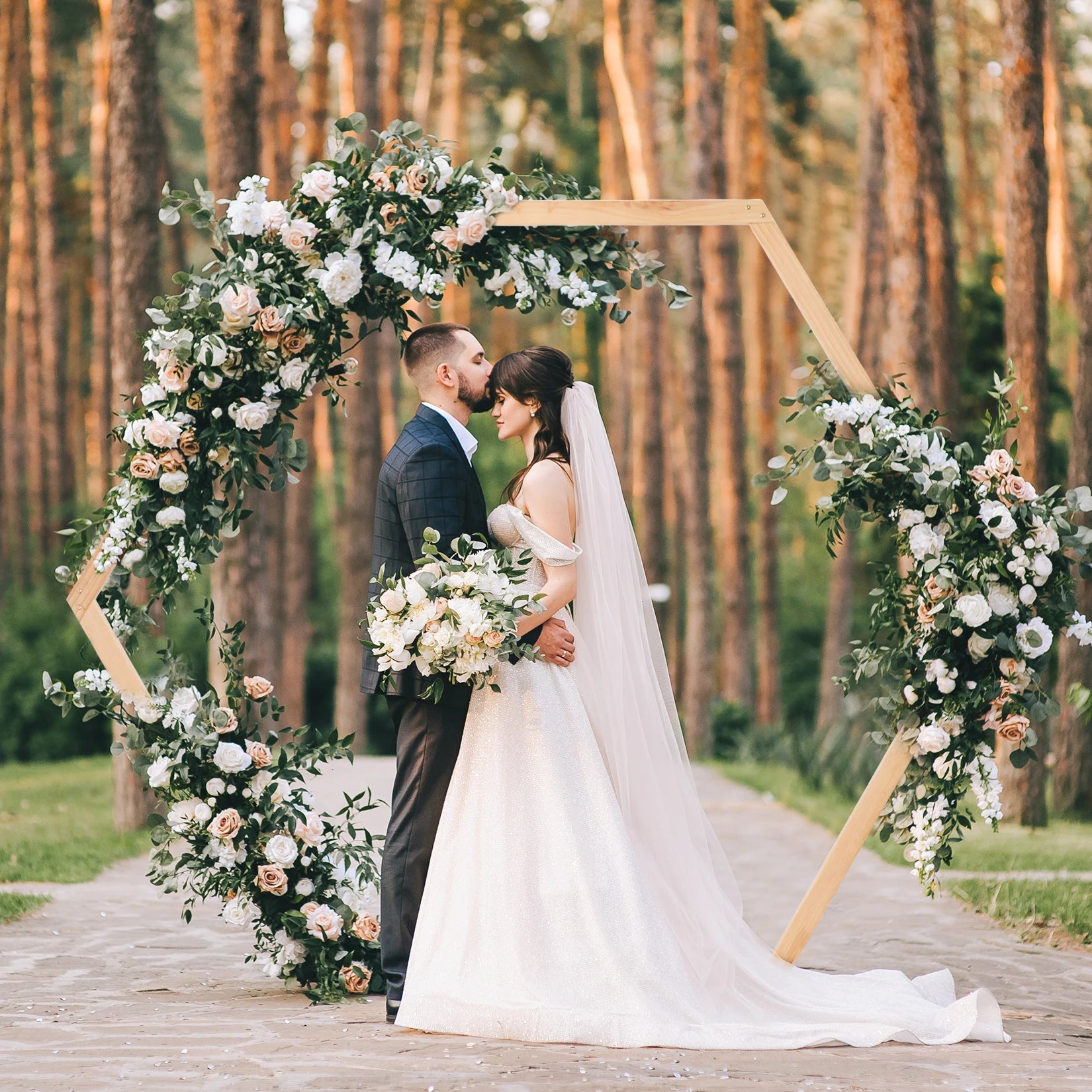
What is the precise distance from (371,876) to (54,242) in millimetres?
17132

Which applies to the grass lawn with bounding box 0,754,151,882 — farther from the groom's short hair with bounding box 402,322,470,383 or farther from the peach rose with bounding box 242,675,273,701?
the groom's short hair with bounding box 402,322,470,383

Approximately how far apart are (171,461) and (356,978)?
217 cm

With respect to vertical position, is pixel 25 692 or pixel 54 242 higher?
pixel 54 242

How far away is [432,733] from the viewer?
16.9 ft

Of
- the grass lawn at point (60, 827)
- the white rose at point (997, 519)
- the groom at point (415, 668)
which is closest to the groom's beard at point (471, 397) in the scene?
the groom at point (415, 668)

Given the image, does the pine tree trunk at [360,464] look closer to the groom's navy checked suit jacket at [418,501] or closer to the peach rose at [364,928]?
the peach rose at [364,928]

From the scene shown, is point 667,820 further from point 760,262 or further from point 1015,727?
point 760,262

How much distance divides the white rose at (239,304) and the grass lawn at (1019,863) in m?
4.65

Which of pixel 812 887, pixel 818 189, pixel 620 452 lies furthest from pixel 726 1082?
pixel 818 189

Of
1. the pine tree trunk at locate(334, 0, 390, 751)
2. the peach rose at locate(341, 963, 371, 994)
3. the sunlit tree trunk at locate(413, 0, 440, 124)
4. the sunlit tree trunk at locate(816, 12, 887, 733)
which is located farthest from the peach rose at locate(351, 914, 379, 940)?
the sunlit tree trunk at locate(413, 0, 440, 124)

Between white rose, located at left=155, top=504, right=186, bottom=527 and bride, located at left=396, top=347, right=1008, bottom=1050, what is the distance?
4.17 feet

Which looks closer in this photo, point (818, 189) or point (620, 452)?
point (620, 452)

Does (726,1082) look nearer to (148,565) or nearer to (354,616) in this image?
(148,565)

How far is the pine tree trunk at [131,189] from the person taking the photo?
32.0 ft
